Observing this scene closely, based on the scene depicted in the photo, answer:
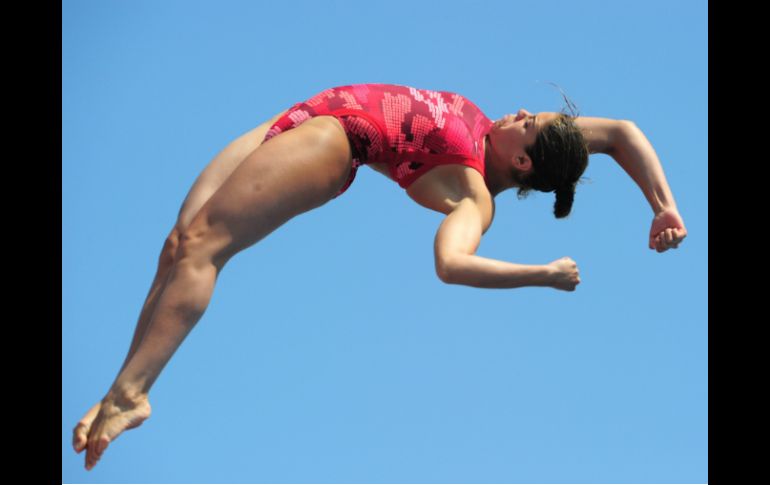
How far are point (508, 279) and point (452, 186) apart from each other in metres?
0.83

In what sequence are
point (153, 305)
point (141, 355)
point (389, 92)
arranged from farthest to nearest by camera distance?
point (389, 92) → point (153, 305) → point (141, 355)

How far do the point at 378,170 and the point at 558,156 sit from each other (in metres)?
0.96

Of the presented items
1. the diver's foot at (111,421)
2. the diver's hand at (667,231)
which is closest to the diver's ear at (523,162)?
the diver's hand at (667,231)

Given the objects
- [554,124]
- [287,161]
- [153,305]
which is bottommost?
[153,305]

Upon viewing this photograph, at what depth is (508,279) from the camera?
541 cm

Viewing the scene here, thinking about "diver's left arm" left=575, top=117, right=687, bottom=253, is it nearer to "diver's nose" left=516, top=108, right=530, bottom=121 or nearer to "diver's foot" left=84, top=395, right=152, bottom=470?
"diver's nose" left=516, top=108, right=530, bottom=121

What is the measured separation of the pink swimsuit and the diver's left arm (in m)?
0.73

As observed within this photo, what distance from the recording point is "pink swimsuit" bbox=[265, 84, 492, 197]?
6051 mm

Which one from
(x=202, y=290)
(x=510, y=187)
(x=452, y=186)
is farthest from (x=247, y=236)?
(x=510, y=187)

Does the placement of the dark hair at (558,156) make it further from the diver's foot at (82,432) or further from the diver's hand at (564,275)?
the diver's foot at (82,432)

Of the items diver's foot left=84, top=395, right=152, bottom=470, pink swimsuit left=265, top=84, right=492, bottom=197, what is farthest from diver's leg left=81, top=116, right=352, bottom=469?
pink swimsuit left=265, top=84, right=492, bottom=197

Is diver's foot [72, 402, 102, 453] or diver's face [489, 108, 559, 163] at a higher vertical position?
diver's face [489, 108, 559, 163]

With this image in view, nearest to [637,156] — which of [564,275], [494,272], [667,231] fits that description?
[667,231]

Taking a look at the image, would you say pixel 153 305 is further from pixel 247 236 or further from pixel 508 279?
pixel 508 279
